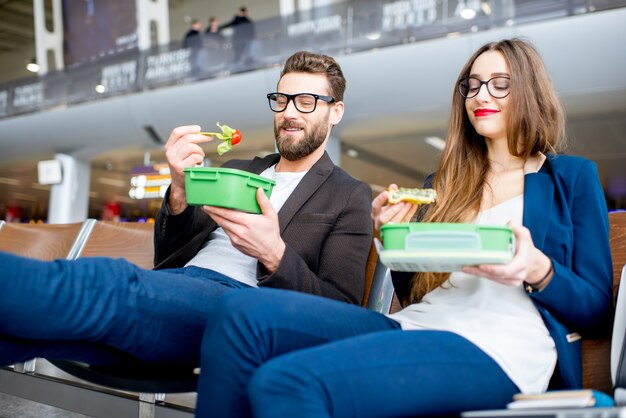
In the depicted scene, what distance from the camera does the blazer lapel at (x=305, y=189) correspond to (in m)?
2.00

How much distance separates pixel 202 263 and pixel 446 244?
994 millimetres

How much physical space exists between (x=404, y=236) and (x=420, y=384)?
28cm

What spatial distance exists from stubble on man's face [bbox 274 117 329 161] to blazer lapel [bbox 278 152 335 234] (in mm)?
64

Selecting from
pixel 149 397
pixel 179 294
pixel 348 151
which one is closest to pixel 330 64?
pixel 179 294

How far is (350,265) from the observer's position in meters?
1.92

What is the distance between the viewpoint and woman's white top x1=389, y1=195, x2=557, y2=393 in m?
1.35

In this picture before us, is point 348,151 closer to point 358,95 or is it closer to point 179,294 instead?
point 358,95

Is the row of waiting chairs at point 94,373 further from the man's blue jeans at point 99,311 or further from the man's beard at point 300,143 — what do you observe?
the man's beard at point 300,143

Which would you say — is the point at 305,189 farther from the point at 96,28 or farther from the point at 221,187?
the point at 96,28

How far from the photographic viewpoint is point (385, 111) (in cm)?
997

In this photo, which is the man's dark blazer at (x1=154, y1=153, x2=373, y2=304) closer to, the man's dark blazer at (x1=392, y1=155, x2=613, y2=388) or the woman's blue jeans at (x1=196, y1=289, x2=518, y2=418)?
the woman's blue jeans at (x1=196, y1=289, x2=518, y2=418)

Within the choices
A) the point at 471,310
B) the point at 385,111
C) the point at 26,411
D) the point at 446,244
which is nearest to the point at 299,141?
the point at 471,310

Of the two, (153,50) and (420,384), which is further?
(153,50)

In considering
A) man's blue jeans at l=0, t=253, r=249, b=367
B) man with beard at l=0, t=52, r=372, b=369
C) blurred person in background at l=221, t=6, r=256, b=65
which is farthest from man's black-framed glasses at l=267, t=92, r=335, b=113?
blurred person in background at l=221, t=6, r=256, b=65
